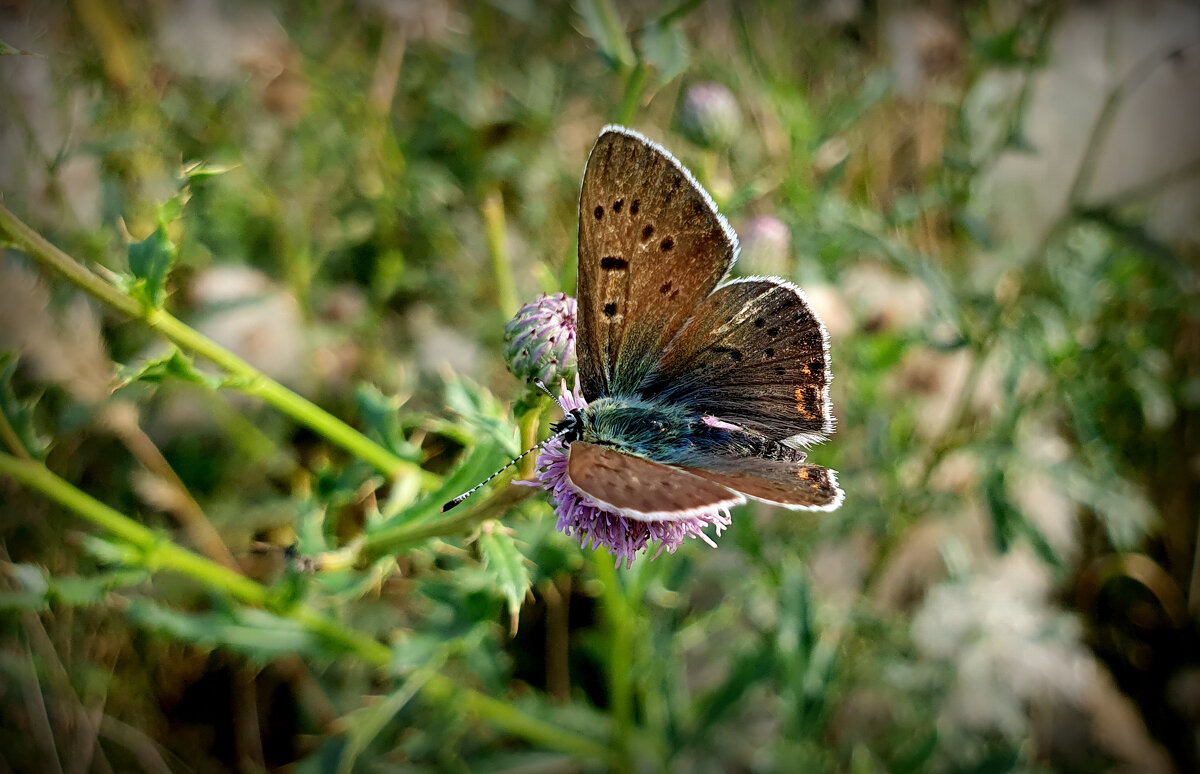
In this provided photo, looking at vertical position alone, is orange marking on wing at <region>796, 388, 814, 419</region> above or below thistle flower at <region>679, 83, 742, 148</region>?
below

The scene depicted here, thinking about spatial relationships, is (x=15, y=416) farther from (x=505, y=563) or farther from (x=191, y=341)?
(x=505, y=563)

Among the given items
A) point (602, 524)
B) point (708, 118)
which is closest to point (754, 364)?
point (602, 524)

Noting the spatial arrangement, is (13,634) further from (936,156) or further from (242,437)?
(936,156)

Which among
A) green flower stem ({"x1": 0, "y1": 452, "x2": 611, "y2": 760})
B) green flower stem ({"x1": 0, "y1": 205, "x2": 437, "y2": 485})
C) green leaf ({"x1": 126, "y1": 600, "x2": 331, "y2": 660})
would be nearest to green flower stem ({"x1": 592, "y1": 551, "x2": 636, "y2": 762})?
green flower stem ({"x1": 0, "y1": 452, "x2": 611, "y2": 760})

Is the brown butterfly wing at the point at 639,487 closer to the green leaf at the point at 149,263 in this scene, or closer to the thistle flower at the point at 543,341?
the thistle flower at the point at 543,341

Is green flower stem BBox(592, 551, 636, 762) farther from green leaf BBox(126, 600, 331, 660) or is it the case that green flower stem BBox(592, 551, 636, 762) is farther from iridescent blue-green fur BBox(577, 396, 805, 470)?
green leaf BBox(126, 600, 331, 660)

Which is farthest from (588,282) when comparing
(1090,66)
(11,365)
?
(1090,66)

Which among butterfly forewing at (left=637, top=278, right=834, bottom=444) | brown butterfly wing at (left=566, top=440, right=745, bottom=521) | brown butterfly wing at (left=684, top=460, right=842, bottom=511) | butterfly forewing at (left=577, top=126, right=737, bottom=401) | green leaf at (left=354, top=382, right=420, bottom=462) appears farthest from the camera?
green leaf at (left=354, top=382, right=420, bottom=462)
